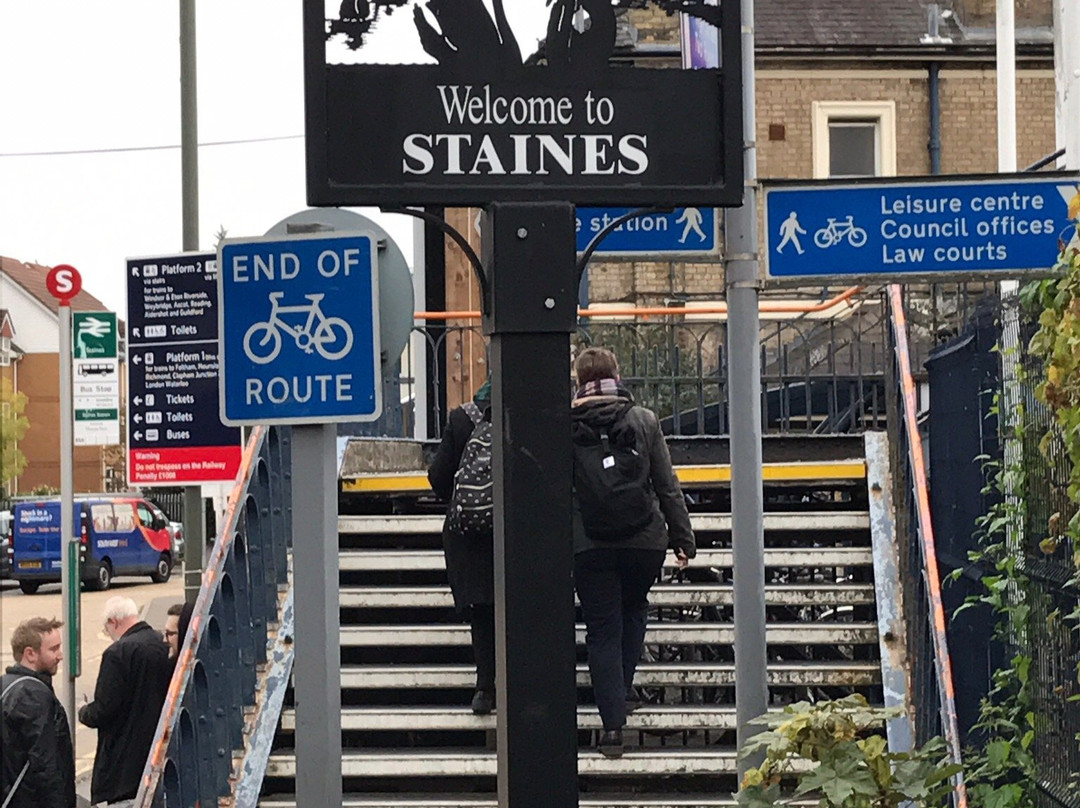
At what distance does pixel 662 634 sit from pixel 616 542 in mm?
1476

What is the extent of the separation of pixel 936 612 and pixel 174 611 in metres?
5.09

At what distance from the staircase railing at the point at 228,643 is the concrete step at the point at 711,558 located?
42 cm

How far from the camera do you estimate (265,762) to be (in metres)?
8.29

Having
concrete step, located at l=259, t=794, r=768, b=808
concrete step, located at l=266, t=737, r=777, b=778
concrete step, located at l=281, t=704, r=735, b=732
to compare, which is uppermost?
concrete step, located at l=281, t=704, r=735, b=732

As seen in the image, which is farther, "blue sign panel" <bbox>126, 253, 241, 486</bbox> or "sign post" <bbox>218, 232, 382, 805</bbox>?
"blue sign panel" <bbox>126, 253, 241, 486</bbox>

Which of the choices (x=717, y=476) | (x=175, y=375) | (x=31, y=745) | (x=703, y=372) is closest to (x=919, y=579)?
(x=717, y=476)

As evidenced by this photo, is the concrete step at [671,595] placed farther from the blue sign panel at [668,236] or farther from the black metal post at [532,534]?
the black metal post at [532,534]

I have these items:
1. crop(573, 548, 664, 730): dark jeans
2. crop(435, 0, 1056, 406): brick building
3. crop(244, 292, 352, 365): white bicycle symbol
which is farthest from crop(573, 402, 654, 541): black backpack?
crop(435, 0, 1056, 406): brick building

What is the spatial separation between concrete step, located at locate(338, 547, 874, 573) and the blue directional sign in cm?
373

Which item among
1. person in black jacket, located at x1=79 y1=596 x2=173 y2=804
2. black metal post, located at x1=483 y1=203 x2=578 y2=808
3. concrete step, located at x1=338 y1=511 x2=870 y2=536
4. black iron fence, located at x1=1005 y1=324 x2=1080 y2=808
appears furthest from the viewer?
concrete step, located at x1=338 y1=511 x2=870 y2=536

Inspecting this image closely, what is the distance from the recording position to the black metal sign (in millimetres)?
3920

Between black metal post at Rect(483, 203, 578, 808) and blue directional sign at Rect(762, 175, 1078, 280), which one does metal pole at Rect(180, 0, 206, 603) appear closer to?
blue directional sign at Rect(762, 175, 1078, 280)

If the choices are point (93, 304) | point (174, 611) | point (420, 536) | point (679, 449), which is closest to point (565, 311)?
point (420, 536)

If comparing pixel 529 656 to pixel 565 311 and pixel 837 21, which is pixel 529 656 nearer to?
pixel 565 311
